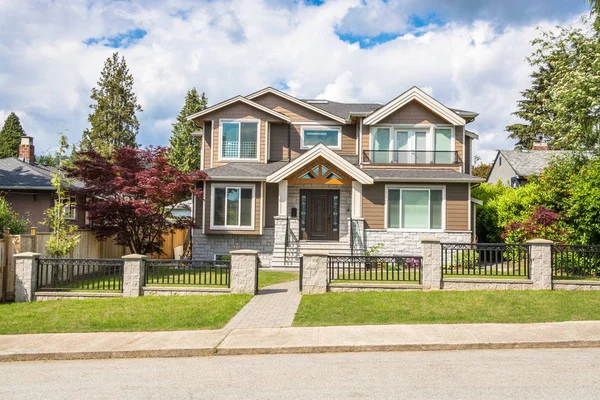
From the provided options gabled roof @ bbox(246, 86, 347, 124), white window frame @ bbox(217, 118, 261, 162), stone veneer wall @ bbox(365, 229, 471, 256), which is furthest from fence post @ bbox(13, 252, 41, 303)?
gabled roof @ bbox(246, 86, 347, 124)

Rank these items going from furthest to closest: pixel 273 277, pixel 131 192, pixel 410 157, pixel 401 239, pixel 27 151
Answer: pixel 27 151 → pixel 410 157 → pixel 401 239 → pixel 131 192 → pixel 273 277

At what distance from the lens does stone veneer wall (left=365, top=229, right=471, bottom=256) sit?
1961 centimetres

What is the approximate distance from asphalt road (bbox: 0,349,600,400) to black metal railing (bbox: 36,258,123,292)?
495 centimetres

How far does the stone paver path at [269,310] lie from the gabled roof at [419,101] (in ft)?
33.7

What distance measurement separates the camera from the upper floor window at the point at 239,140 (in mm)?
21594

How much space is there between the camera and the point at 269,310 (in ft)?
34.9

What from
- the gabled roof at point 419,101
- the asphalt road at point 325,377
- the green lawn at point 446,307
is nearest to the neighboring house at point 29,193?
the green lawn at point 446,307

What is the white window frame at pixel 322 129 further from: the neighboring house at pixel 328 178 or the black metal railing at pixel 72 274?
the black metal railing at pixel 72 274

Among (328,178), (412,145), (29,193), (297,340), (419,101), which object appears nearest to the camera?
(297,340)

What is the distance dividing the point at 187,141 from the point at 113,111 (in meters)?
8.08

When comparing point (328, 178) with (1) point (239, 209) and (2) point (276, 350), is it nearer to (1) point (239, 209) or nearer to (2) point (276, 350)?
(1) point (239, 209)

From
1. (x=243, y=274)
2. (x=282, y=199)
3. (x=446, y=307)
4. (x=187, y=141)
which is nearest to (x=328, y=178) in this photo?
(x=282, y=199)

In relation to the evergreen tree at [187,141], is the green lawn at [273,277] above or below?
below

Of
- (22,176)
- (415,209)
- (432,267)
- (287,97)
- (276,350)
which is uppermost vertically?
(287,97)
